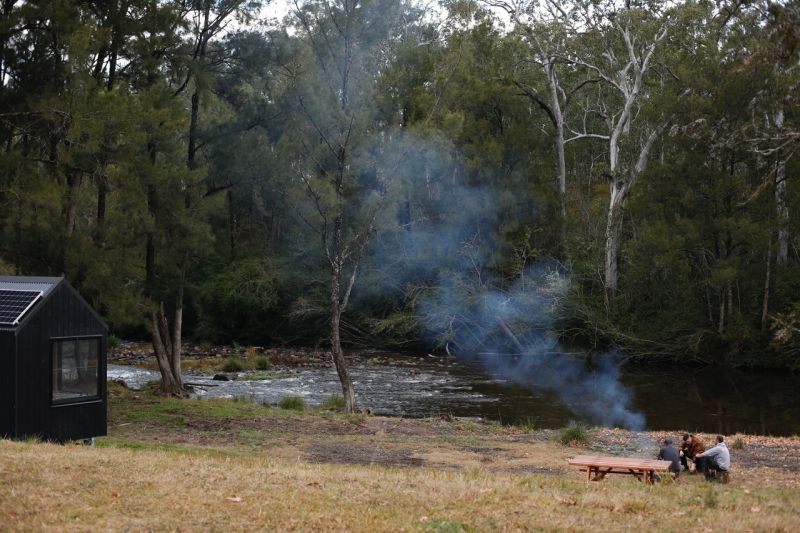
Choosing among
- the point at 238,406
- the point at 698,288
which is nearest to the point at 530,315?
the point at 698,288

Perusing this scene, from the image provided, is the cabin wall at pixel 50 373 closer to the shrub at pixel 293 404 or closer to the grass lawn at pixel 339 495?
the grass lawn at pixel 339 495

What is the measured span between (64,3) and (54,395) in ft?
31.9

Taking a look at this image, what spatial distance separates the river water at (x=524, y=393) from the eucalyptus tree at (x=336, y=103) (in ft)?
13.3

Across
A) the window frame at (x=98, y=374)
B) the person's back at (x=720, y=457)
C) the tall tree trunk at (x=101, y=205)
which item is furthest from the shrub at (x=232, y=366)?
the person's back at (x=720, y=457)

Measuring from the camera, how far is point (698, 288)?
38906 millimetres

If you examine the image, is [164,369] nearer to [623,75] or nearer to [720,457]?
[720,457]

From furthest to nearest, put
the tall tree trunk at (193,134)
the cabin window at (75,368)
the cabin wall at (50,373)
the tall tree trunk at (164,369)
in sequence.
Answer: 1. the tall tree trunk at (193,134)
2. the tall tree trunk at (164,369)
3. the cabin window at (75,368)
4. the cabin wall at (50,373)

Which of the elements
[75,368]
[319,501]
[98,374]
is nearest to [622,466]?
[319,501]

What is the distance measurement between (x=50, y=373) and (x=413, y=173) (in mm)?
23304

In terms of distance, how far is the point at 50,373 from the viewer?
15.2m

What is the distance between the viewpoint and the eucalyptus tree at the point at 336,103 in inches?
1073

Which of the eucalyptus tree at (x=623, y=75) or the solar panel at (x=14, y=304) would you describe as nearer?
the solar panel at (x=14, y=304)

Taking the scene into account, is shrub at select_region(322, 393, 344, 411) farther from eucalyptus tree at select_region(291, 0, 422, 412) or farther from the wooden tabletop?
the wooden tabletop

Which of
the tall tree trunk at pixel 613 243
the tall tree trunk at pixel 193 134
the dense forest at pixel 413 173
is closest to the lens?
the dense forest at pixel 413 173
